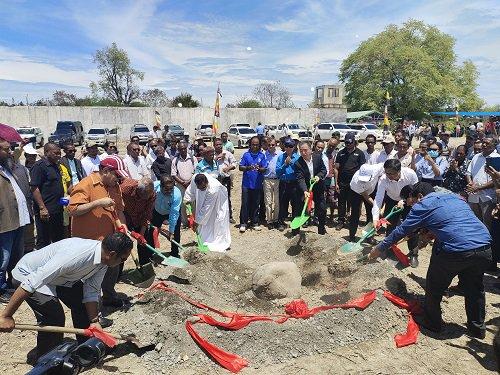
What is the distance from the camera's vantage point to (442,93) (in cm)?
3688

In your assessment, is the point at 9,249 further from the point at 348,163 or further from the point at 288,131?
the point at 288,131

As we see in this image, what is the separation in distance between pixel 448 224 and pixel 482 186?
7.77 ft

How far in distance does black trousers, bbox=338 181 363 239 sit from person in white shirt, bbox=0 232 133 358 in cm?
455

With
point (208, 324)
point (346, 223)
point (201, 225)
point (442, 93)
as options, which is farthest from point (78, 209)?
point (442, 93)

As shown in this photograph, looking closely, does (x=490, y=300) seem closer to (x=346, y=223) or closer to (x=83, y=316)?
(x=346, y=223)

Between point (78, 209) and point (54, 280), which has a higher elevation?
point (78, 209)

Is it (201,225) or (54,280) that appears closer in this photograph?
(54,280)

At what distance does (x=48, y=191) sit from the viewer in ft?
18.2

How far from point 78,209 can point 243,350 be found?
2156mm

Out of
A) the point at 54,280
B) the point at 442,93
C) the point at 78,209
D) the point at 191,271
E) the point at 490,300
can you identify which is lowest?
the point at 490,300

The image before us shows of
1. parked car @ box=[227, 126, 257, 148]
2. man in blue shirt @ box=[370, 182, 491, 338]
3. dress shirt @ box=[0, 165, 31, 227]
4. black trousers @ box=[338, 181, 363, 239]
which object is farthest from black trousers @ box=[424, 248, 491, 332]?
parked car @ box=[227, 126, 257, 148]

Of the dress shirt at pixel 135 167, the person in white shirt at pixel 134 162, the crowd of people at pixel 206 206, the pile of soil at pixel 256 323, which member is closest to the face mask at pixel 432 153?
the crowd of people at pixel 206 206

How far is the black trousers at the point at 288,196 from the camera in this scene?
22.9 ft

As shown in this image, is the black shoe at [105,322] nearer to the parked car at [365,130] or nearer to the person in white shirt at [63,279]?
the person in white shirt at [63,279]
